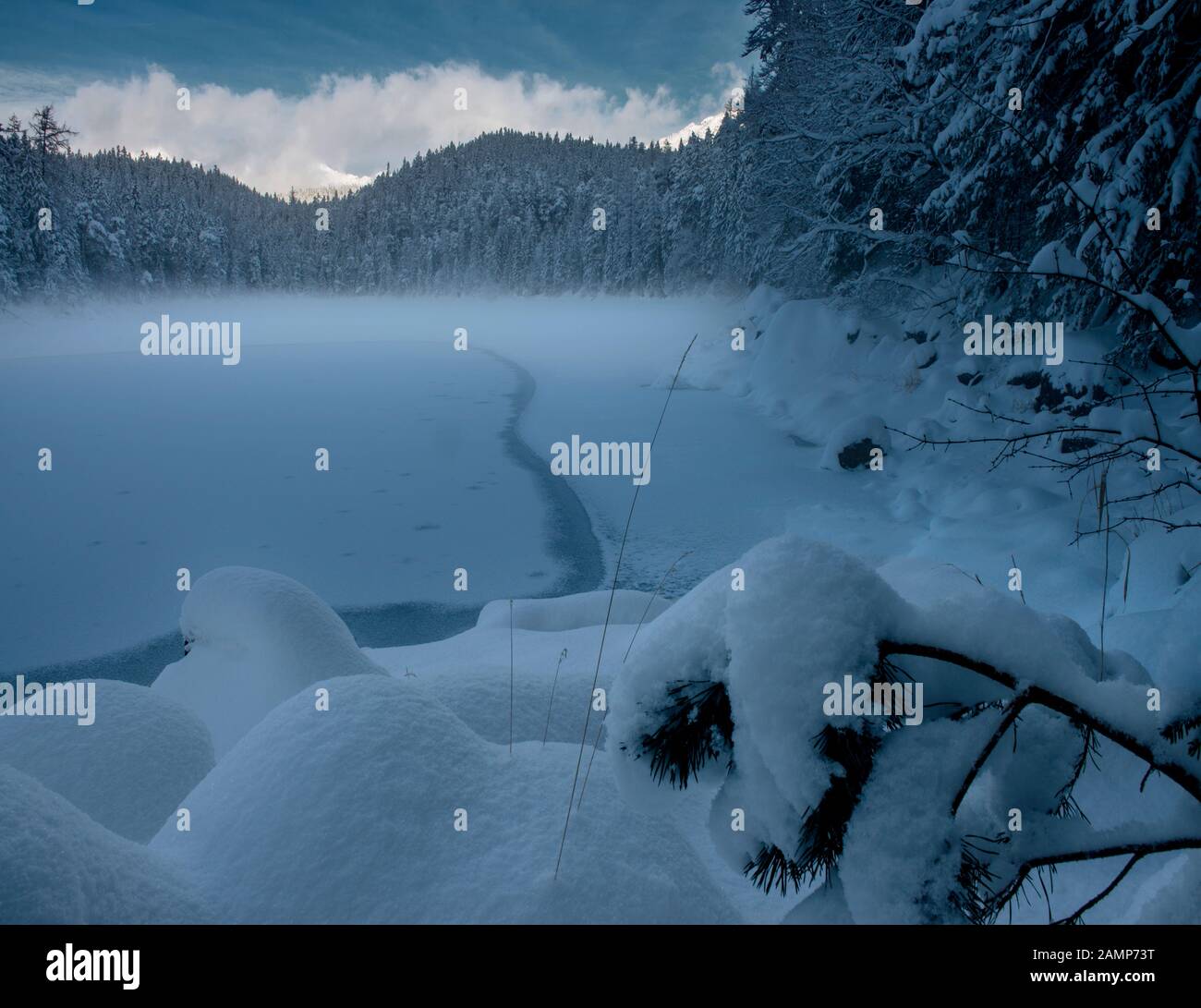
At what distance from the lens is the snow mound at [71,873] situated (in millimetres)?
1135

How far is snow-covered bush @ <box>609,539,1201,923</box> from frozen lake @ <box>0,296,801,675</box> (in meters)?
7.20

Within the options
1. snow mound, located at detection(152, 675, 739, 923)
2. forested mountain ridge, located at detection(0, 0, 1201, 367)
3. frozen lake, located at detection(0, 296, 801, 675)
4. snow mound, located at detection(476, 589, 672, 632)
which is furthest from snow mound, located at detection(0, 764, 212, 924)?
frozen lake, located at detection(0, 296, 801, 675)

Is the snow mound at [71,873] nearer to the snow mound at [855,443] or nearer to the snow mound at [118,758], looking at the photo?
the snow mound at [118,758]

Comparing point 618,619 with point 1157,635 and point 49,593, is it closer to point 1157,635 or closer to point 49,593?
point 1157,635

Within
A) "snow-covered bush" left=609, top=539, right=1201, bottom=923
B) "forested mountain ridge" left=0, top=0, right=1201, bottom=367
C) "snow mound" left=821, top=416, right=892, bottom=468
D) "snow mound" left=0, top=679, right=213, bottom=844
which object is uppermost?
"forested mountain ridge" left=0, top=0, right=1201, bottom=367

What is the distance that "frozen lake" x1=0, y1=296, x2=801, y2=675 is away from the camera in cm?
876

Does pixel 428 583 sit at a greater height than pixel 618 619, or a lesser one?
lesser

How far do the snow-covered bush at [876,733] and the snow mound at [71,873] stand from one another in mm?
1000

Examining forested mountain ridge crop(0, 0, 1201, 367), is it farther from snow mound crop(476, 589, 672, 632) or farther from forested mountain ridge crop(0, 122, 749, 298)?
snow mound crop(476, 589, 672, 632)

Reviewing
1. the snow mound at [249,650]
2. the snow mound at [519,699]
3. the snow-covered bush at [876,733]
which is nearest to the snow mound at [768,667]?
the snow-covered bush at [876,733]

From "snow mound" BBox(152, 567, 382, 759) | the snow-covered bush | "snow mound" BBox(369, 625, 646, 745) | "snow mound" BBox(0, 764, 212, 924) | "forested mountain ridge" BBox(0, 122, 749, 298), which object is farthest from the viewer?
"forested mountain ridge" BBox(0, 122, 749, 298)

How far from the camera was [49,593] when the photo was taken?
8828mm
